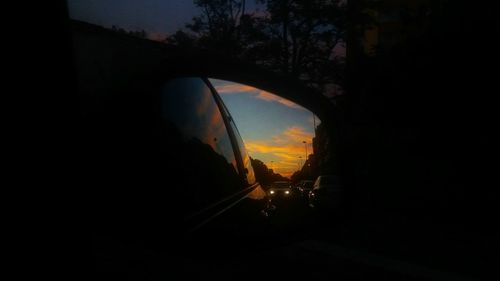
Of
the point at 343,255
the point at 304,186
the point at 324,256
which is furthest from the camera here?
the point at 343,255

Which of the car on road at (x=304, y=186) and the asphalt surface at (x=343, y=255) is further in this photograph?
the asphalt surface at (x=343, y=255)

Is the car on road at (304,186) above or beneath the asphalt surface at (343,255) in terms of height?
above

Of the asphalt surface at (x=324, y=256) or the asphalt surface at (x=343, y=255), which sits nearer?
the asphalt surface at (x=324, y=256)

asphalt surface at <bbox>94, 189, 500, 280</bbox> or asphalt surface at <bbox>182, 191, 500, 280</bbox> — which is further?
asphalt surface at <bbox>182, 191, 500, 280</bbox>

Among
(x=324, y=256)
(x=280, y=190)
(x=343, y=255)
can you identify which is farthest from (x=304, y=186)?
(x=343, y=255)

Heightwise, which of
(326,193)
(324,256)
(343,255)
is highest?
(326,193)

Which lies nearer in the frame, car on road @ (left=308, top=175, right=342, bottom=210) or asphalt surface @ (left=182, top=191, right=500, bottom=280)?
car on road @ (left=308, top=175, right=342, bottom=210)

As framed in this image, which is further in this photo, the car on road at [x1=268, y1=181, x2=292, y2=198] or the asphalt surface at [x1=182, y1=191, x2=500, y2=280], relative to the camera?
the asphalt surface at [x1=182, y1=191, x2=500, y2=280]

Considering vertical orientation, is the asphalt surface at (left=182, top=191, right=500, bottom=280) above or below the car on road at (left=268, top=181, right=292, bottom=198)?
below

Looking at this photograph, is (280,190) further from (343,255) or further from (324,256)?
(343,255)

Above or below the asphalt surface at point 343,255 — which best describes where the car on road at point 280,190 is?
above

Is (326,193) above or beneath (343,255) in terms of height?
above

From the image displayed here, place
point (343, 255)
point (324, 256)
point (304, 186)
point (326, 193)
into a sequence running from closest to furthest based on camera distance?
1. point (304, 186)
2. point (326, 193)
3. point (324, 256)
4. point (343, 255)

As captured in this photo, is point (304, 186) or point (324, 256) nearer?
point (304, 186)
